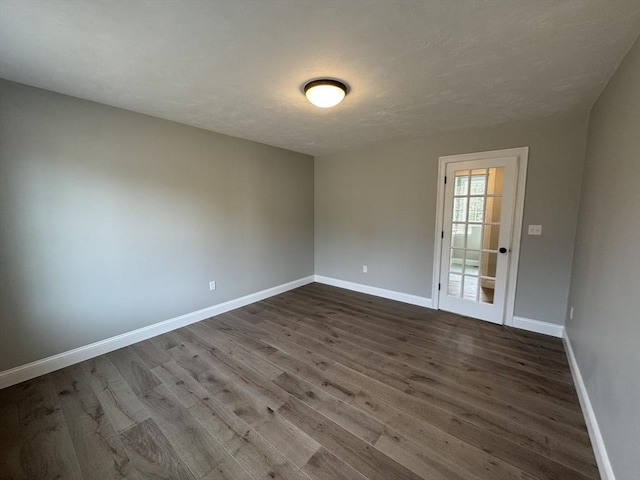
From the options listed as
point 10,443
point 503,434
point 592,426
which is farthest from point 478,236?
point 10,443

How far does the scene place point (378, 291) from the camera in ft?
14.0

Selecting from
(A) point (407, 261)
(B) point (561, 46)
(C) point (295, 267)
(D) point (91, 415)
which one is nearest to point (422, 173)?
(A) point (407, 261)

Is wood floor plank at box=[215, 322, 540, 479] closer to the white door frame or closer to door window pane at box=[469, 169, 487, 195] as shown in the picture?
the white door frame

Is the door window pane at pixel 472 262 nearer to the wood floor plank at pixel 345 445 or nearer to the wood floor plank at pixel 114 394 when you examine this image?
the wood floor plank at pixel 345 445

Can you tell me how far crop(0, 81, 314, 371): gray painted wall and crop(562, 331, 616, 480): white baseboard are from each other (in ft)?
11.9

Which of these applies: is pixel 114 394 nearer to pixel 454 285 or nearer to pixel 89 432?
pixel 89 432

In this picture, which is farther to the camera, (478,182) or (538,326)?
(478,182)

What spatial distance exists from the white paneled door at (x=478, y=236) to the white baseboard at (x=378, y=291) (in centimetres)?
28

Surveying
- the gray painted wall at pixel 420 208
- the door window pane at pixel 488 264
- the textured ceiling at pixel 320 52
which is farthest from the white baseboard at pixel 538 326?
the textured ceiling at pixel 320 52

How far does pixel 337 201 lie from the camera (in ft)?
15.2

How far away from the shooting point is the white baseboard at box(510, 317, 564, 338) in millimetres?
2891

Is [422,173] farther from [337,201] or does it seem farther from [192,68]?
[192,68]

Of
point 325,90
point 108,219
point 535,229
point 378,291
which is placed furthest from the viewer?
point 378,291

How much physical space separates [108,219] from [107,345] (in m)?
1.26
